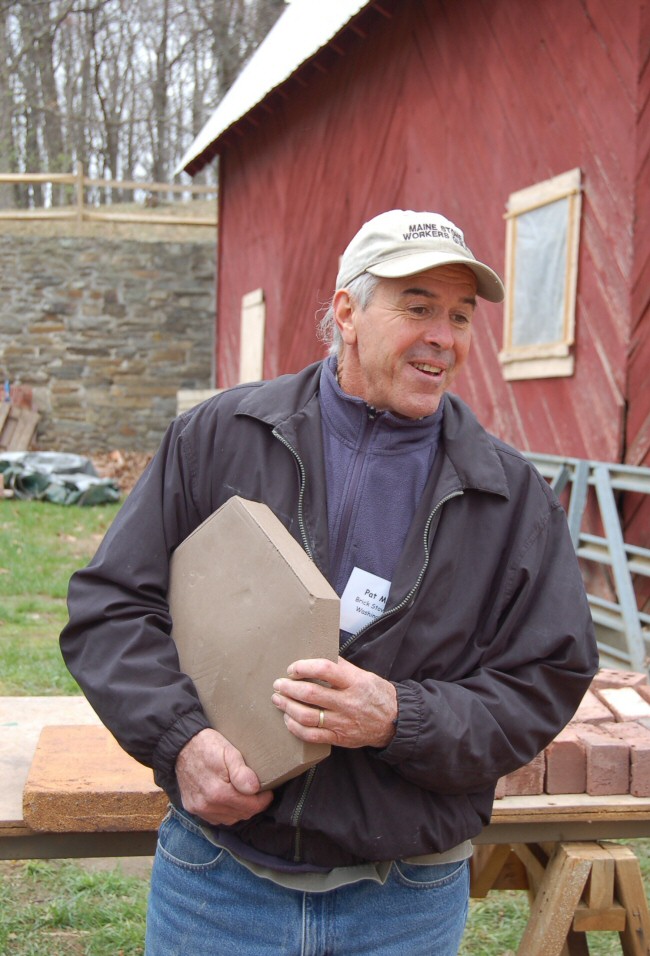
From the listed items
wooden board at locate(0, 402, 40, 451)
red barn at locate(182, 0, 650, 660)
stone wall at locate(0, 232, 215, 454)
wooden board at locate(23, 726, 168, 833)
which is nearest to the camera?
wooden board at locate(23, 726, 168, 833)

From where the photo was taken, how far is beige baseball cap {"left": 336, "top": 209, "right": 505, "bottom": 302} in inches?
74.2

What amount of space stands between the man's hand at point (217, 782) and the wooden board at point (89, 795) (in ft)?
2.26

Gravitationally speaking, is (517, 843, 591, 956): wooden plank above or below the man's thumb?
below

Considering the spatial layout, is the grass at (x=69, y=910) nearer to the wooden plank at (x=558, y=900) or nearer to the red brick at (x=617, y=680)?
the wooden plank at (x=558, y=900)

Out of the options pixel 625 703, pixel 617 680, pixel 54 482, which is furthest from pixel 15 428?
pixel 625 703

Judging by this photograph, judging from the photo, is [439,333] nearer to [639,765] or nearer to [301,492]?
[301,492]

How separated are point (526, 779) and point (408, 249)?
57.2 inches

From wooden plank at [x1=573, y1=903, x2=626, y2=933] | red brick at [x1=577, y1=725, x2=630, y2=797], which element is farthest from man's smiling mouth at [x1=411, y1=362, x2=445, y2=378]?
wooden plank at [x1=573, y1=903, x2=626, y2=933]

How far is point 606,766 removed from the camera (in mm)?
2721

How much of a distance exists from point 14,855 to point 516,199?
593cm

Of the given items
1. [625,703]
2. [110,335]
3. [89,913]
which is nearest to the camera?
[625,703]

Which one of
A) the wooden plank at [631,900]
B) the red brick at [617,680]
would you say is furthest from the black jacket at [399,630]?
the red brick at [617,680]

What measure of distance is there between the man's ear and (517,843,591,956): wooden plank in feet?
4.98

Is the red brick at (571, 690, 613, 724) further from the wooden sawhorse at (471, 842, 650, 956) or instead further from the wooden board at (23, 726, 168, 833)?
the wooden board at (23, 726, 168, 833)
